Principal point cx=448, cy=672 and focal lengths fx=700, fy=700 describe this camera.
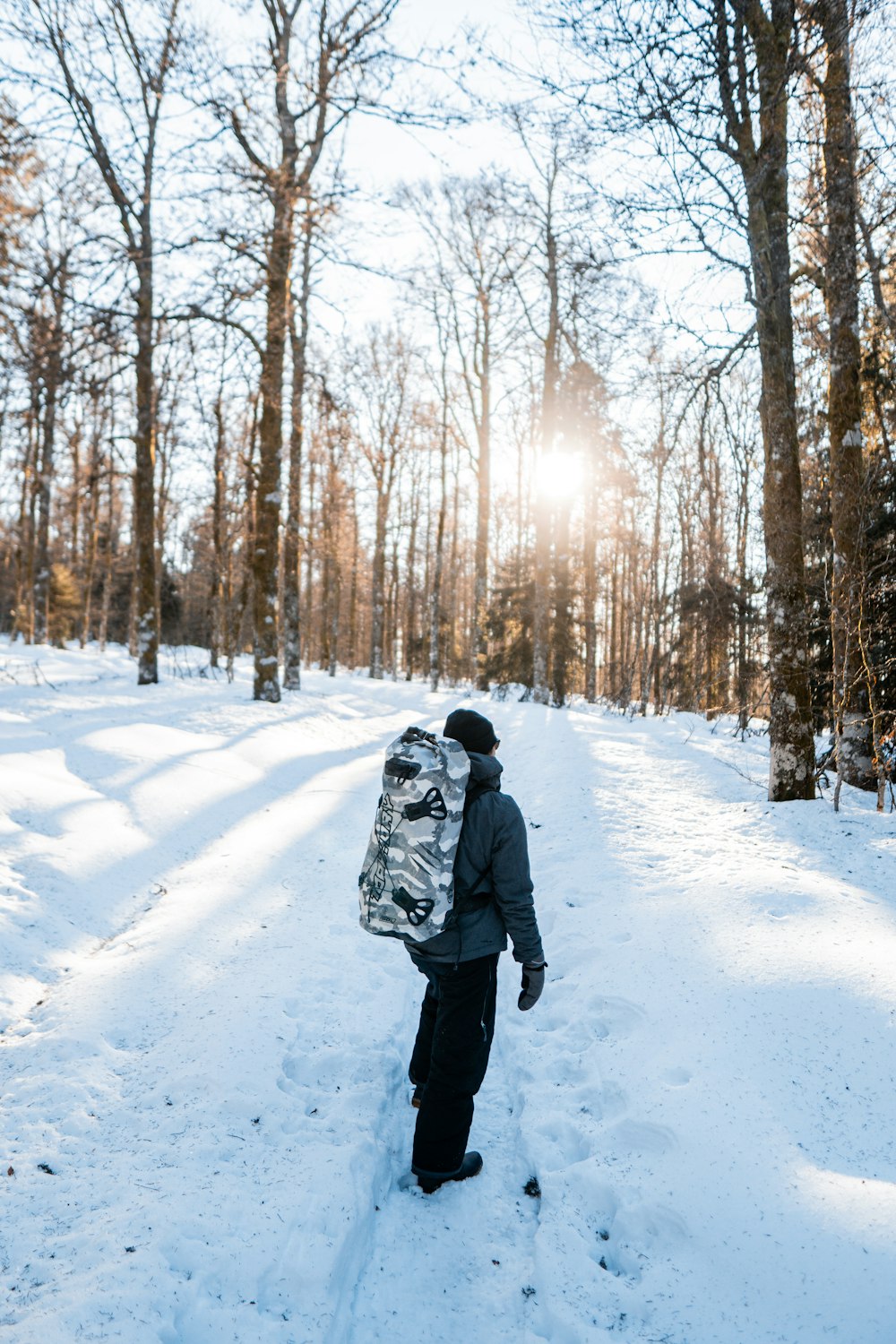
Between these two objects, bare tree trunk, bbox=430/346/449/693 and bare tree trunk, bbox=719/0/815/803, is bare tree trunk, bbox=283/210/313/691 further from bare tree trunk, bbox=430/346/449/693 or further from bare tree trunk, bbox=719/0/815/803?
bare tree trunk, bbox=719/0/815/803

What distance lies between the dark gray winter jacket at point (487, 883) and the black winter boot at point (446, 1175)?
0.89m

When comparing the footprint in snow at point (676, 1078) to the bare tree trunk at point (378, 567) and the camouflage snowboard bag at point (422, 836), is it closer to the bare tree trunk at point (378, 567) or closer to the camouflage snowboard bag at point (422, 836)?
the camouflage snowboard bag at point (422, 836)

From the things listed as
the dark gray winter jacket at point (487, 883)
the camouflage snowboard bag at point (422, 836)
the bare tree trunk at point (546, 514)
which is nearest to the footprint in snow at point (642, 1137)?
the dark gray winter jacket at point (487, 883)

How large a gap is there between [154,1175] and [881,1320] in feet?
8.24

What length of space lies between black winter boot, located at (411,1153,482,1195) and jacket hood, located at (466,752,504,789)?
1615mm

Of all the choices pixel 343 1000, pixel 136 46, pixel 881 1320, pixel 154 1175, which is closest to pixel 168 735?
pixel 343 1000

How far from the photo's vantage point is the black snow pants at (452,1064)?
2.94 metres

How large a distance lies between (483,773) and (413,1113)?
5.90 feet

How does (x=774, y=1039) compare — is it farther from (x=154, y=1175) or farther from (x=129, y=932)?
(x=129, y=932)

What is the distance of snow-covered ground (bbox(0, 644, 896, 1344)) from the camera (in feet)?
7.60

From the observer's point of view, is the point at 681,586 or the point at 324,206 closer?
the point at 324,206

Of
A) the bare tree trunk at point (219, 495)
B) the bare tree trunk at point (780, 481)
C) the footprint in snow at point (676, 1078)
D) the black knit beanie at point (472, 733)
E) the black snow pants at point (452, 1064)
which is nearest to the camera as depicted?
the black snow pants at point (452, 1064)

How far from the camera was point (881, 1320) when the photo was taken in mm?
2107

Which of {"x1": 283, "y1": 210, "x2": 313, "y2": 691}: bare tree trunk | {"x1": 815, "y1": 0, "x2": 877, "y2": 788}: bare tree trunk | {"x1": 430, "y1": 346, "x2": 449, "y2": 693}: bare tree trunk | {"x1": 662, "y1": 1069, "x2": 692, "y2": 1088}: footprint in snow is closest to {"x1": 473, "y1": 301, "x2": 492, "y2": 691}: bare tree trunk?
{"x1": 430, "y1": 346, "x2": 449, "y2": 693}: bare tree trunk
